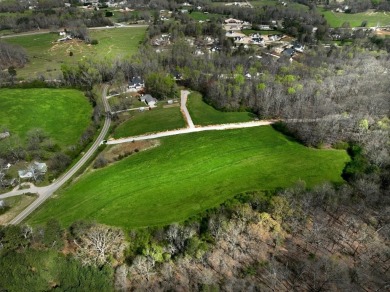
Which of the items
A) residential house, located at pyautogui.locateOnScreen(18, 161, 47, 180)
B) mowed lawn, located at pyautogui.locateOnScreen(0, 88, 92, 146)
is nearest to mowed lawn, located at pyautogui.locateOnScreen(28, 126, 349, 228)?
residential house, located at pyautogui.locateOnScreen(18, 161, 47, 180)

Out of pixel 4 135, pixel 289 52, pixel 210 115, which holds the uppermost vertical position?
pixel 289 52

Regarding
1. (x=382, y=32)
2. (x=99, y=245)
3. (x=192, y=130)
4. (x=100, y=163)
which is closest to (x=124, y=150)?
(x=100, y=163)

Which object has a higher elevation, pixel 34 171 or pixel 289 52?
pixel 289 52

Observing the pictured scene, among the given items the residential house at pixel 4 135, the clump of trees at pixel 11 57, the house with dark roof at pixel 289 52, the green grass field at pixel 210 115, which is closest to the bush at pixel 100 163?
the green grass field at pixel 210 115

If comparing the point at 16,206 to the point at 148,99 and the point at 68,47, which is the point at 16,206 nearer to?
the point at 148,99

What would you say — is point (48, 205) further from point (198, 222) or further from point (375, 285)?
point (375, 285)

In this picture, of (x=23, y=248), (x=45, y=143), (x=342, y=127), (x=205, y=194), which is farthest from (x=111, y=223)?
(x=342, y=127)
